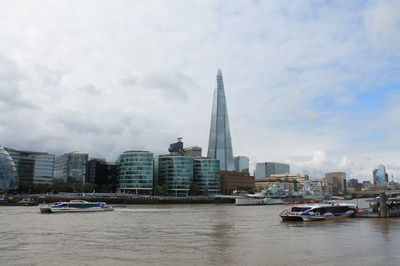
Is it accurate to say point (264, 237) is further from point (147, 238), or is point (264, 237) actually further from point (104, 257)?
point (104, 257)

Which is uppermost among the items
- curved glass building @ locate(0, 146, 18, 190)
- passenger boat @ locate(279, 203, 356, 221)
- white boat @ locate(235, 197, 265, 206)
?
curved glass building @ locate(0, 146, 18, 190)

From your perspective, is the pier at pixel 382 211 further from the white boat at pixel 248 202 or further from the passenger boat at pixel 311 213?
the white boat at pixel 248 202

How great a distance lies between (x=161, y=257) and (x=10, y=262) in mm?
10772

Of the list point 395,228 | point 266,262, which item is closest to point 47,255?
point 266,262

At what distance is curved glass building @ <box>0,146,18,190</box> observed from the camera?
177 metres

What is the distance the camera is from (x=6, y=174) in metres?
180

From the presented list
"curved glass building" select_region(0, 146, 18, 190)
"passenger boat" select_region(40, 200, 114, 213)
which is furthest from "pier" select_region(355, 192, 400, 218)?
"curved glass building" select_region(0, 146, 18, 190)

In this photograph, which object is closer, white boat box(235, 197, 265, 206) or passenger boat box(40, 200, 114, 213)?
passenger boat box(40, 200, 114, 213)

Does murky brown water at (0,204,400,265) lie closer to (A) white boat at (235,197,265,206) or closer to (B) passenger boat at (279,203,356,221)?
(B) passenger boat at (279,203,356,221)

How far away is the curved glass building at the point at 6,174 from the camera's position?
177 metres

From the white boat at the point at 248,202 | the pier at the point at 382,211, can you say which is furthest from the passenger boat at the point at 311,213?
the white boat at the point at 248,202

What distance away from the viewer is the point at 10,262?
2752 cm

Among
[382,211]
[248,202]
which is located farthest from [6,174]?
[382,211]

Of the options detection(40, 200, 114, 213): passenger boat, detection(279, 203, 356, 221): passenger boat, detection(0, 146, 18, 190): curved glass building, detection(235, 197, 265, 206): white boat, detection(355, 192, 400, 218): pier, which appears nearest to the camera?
detection(279, 203, 356, 221): passenger boat
